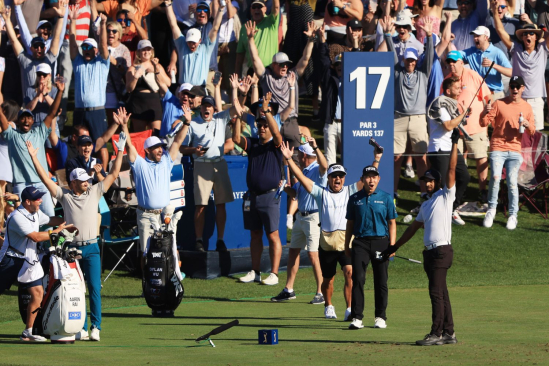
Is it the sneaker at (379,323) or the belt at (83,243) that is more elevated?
the belt at (83,243)

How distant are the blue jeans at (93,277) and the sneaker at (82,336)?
9 cm

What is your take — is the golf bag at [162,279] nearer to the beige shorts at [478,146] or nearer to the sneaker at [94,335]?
the sneaker at [94,335]

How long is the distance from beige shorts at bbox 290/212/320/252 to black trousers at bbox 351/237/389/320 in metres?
2.37

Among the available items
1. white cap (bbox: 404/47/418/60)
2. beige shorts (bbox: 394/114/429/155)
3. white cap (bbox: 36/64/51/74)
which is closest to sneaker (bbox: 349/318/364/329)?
beige shorts (bbox: 394/114/429/155)

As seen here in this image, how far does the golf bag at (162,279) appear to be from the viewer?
498 inches

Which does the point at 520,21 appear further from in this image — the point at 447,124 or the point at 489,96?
the point at 447,124

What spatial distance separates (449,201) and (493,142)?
745cm

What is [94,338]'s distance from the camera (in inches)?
434

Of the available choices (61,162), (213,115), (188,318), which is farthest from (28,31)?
(188,318)

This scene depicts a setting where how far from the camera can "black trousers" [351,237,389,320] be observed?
37.1 feet

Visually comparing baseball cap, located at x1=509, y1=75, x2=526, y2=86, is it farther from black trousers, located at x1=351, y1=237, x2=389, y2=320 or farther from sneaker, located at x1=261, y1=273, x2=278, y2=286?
black trousers, located at x1=351, y1=237, x2=389, y2=320

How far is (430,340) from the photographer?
10.1m

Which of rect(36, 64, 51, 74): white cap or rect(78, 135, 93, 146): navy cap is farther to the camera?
rect(36, 64, 51, 74): white cap

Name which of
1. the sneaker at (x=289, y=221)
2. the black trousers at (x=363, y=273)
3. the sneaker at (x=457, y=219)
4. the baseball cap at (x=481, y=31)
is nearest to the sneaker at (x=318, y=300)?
the black trousers at (x=363, y=273)
